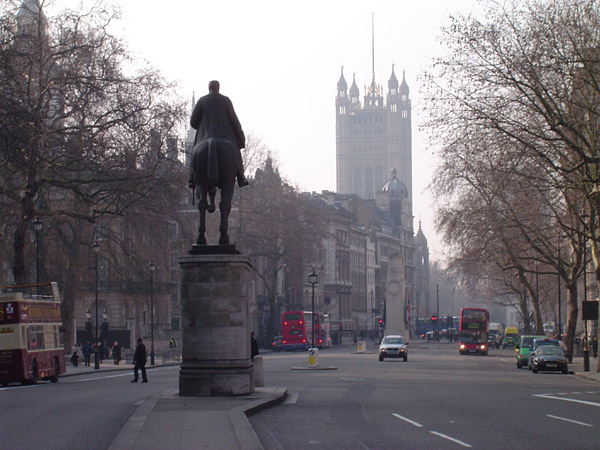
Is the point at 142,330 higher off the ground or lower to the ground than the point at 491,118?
lower

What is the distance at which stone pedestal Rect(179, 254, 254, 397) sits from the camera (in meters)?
18.2

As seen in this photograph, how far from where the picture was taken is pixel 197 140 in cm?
1984

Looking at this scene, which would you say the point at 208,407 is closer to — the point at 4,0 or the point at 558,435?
the point at 558,435

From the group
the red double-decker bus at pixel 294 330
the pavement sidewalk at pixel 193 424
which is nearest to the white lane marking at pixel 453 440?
the pavement sidewalk at pixel 193 424

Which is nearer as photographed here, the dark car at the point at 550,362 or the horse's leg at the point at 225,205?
the horse's leg at the point at 225,205

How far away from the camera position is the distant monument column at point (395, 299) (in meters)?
90.8

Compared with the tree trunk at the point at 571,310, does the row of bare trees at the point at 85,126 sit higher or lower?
higher

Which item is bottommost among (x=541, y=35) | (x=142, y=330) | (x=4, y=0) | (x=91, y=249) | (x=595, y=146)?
(x=142, y=330)

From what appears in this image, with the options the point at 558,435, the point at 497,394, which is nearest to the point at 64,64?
the point at 497,394

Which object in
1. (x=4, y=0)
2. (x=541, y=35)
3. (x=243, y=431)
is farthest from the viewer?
(x=4, y=0)

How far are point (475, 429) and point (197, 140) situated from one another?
787cm

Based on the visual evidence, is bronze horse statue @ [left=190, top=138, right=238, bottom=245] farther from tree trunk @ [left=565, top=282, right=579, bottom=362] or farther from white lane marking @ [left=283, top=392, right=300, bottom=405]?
tree trunk @ [left=565, top=282, right=579, bottom=362]

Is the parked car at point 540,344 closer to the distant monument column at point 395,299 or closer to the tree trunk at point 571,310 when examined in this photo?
the tree trunk at point 571,310

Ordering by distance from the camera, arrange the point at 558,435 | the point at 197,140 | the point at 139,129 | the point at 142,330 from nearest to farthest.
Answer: the point at 558,435 → the point at 197,140 → the point at 139,129 → the point at 142,330
